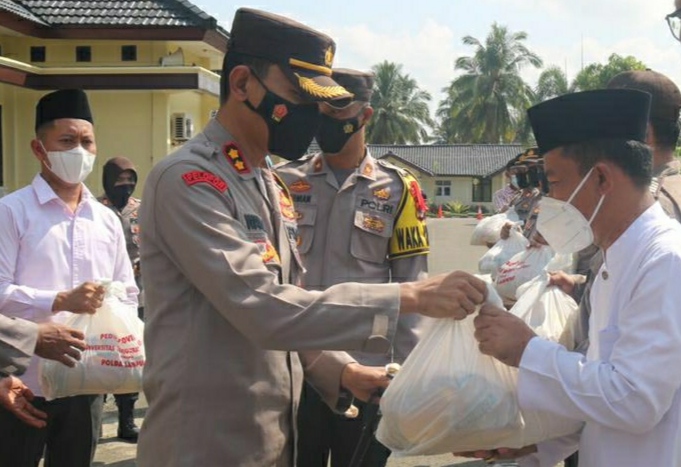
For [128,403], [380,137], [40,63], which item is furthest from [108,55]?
[380,137]

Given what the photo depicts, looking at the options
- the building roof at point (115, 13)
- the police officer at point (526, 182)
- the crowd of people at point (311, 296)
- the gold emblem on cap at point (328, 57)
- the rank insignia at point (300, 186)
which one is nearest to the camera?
the crowd of people at point (311, 296)

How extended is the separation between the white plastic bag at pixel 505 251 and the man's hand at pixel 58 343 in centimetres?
450

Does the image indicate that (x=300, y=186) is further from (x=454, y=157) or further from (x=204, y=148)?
(x=454, y=157)

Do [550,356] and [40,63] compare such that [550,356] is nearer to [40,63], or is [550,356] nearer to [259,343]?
[259,343]

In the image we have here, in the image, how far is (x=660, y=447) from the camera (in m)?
2.10

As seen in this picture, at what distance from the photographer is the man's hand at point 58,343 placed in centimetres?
330

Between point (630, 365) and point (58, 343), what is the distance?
223cm

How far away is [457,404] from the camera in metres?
2.21

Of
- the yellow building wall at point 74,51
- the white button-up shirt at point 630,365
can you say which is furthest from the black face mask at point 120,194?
the yellow building wall at point 74,51

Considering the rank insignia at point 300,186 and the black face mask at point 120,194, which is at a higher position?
the rank insignia at point 300,186

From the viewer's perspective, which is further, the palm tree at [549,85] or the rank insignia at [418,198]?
the palm tree at [549,85]

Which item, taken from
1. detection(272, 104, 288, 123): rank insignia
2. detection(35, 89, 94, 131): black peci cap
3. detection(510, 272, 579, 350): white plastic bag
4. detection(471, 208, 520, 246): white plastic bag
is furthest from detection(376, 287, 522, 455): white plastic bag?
detection(471, 208, 520, 246): white plastic bag

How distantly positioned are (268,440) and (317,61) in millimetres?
1104

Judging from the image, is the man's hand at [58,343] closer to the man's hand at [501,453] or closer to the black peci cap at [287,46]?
the black peci cap at [287,46]
